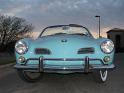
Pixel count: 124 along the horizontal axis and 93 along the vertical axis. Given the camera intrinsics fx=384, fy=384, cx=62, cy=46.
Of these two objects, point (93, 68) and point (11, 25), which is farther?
point (11, 25)

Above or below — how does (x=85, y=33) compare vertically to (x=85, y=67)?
above

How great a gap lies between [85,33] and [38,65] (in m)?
2.45

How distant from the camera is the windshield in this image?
36.1 feet

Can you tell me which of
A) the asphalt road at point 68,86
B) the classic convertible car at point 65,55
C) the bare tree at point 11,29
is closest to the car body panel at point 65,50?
the classic convertible car at point 65,55

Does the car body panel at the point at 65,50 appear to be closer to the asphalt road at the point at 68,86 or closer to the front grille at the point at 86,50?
the front grille at the point at 86,50

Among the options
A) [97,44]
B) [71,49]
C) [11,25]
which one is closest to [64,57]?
[71,49]

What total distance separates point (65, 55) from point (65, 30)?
207cm

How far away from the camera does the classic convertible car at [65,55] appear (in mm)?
9031

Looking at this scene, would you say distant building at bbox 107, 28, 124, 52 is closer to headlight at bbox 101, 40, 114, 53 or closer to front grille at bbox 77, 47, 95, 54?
headlight at bbox 101, 40, 114, 53

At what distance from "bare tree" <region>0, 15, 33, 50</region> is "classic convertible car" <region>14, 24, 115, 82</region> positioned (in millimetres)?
78977

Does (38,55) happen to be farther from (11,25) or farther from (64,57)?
(11,25)

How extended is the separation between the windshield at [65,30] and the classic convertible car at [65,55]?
1219 mm

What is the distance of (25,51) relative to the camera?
947cm

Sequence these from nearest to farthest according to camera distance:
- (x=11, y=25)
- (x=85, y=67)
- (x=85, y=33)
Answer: (x=85, y=67) → (x=85, y=33) → (x=11, y=25)
